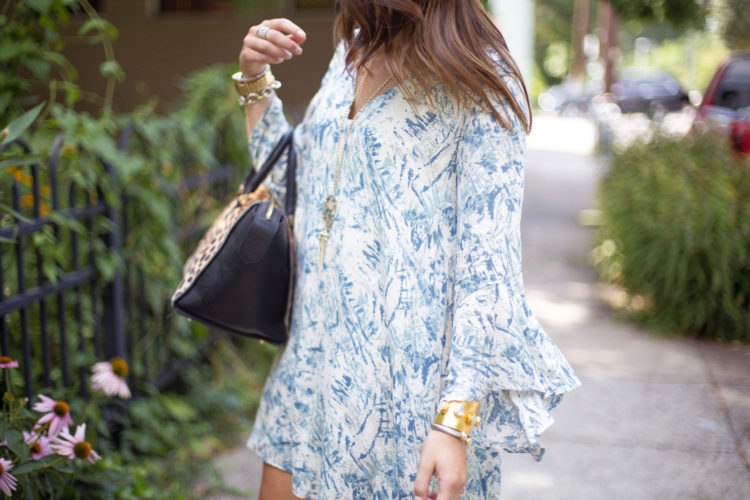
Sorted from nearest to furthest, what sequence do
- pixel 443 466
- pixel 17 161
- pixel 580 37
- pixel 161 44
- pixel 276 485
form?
pixel 443 466, pixel 276 485, pixel 17 161, pixel 161 44, pixel 580 37

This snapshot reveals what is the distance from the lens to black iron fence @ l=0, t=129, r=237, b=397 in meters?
2.33

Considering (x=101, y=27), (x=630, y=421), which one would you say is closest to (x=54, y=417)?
(x=101, y=27)

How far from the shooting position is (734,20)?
8.61 meters

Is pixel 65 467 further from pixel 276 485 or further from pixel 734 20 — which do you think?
pixel 734 20

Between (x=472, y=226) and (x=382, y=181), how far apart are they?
0.22m

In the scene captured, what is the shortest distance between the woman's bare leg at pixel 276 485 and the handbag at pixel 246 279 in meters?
0.30

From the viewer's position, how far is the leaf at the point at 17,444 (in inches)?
69.1

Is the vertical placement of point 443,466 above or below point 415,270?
below

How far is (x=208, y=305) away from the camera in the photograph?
1.70m

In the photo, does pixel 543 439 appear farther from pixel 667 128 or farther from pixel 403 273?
pixel 667 128

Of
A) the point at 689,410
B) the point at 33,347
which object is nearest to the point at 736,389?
the point at 689,410

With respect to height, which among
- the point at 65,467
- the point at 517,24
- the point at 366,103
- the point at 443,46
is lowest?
the point at 65,467

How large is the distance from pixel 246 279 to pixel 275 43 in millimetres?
529

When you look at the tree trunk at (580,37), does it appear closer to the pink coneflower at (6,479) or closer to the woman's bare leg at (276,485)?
the woman's bare leg at (276,485)
